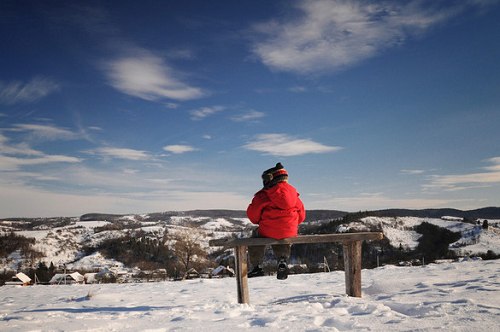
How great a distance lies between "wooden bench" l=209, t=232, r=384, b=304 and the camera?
4844 mm

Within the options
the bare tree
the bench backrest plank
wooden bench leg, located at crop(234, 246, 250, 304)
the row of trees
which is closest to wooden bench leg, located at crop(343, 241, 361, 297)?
the bench backrest plank

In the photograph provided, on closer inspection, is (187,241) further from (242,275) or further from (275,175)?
(275,175)

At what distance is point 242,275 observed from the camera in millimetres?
5000

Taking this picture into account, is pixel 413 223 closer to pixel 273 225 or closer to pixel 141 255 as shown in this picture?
pixel 141 255

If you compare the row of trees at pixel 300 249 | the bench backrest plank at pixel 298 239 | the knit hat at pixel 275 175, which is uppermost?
the knit hat at pixel 275 175

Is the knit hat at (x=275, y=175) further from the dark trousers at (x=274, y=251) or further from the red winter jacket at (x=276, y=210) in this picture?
the dark trousers at (x=274, y=251)

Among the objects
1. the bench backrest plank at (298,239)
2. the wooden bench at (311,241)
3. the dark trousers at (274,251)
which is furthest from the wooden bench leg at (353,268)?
the dark trousers at (274,251)

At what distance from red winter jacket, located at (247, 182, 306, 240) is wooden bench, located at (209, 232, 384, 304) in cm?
15

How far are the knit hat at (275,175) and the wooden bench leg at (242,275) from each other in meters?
1.16

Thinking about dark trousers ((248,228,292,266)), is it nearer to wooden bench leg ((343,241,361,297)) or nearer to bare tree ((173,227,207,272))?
wooden bench leg ((343,241,361,297))

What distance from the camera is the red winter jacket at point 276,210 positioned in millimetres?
4848

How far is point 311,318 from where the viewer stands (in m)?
3.49

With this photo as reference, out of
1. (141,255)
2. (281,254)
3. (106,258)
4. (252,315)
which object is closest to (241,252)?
(281,254)

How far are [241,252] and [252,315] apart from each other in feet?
4.05
